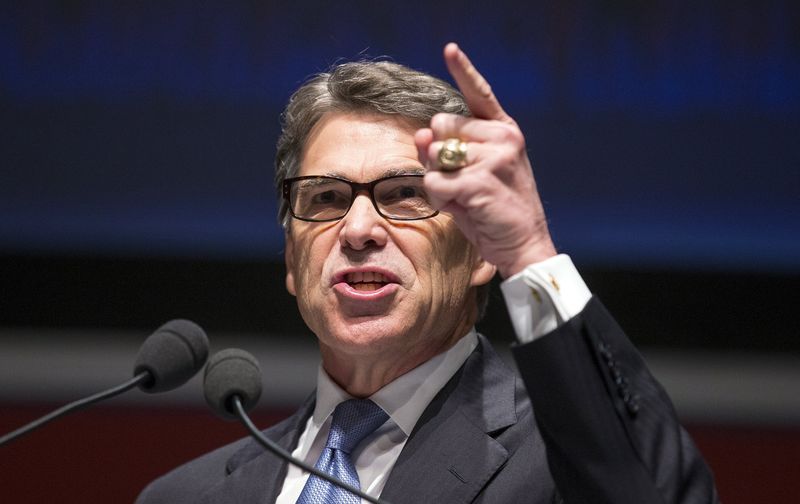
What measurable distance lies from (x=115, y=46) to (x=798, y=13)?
2032mm

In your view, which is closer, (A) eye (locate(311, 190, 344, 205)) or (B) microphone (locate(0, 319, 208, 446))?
(B) microphone (locate(0, 319, 208, 446))

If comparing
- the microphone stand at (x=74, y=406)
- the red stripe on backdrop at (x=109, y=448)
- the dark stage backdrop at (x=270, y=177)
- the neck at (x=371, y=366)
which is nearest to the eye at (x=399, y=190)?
the neck at (x=371, y=366)

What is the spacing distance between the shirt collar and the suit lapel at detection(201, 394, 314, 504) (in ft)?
0.48

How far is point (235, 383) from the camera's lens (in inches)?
58.4

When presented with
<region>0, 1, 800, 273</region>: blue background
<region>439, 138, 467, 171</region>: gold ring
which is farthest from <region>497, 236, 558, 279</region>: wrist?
<region>0, 1, 800, 273</region>: blue background

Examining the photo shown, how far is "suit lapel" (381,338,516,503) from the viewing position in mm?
1708

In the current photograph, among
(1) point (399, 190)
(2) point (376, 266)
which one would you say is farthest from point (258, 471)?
(1) point (399, 190)

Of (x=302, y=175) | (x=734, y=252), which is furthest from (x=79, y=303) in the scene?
(x=734, y=252)

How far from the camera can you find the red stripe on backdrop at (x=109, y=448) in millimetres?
3305

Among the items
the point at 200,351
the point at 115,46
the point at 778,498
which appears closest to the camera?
the point at 200,351

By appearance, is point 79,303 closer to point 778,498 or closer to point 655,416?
point 778,498

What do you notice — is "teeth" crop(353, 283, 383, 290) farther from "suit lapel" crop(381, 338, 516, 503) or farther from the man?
"suit lapel" crop(381, 338, 516, 503)

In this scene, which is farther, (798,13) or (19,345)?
(19,345)

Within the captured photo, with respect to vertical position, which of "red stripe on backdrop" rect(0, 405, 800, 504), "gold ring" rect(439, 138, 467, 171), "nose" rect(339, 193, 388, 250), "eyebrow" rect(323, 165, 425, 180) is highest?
"gold ring" rect(439, 138, 467, 171)
